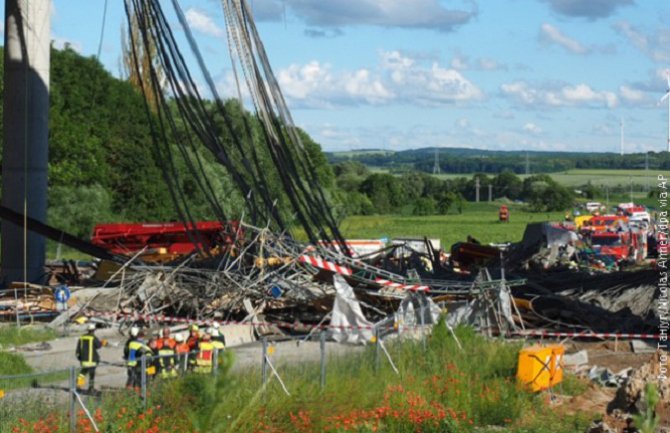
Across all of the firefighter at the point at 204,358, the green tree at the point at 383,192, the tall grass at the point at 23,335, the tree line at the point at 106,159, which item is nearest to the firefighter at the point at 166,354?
the firefighter at the point at 204,358

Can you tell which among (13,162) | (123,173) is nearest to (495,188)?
(123,173)

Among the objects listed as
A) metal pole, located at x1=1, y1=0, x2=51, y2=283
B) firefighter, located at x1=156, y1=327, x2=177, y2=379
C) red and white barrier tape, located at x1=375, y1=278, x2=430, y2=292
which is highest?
metal pole, located at x1=1, y1=0, x2=51, y2=283

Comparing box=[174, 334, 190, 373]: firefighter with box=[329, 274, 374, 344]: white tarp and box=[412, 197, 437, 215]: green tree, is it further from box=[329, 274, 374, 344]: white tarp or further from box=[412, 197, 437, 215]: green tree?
box=[412, 197, 437, 215]: green tree

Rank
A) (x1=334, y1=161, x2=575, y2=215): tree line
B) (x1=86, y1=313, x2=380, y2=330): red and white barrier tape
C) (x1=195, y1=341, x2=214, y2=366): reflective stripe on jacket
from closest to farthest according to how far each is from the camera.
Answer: (x1=195, y1=341, x2=214, y2=366): reflective stripe on jacket, (x1=86, y1=313, x2=380, y2=330): red and white barrier tape, (x1=334, y1=161, x2=575, y2=215): tree line

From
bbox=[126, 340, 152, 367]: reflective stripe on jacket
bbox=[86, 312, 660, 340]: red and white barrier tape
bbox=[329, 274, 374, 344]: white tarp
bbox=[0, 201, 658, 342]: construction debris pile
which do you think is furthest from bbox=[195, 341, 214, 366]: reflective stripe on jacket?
bbox=[0, 201, 658, 342]: construction debris pile

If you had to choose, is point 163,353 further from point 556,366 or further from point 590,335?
point 590,335

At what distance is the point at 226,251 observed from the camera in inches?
1062

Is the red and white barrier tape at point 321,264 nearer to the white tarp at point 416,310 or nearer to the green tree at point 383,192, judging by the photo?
the white tarp at point 416,310

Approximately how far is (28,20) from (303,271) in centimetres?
1106

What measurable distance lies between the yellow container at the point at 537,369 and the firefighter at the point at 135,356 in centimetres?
558

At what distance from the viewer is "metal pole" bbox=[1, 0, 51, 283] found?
3131 cm

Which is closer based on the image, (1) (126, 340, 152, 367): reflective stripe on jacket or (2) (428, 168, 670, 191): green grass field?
(1) (126, 340, 152, 367): reflective stripe on jacket

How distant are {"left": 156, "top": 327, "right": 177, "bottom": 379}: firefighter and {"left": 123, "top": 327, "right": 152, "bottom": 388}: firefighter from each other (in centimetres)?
22

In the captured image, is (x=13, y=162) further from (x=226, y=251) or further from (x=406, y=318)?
(x=406, y=318)
